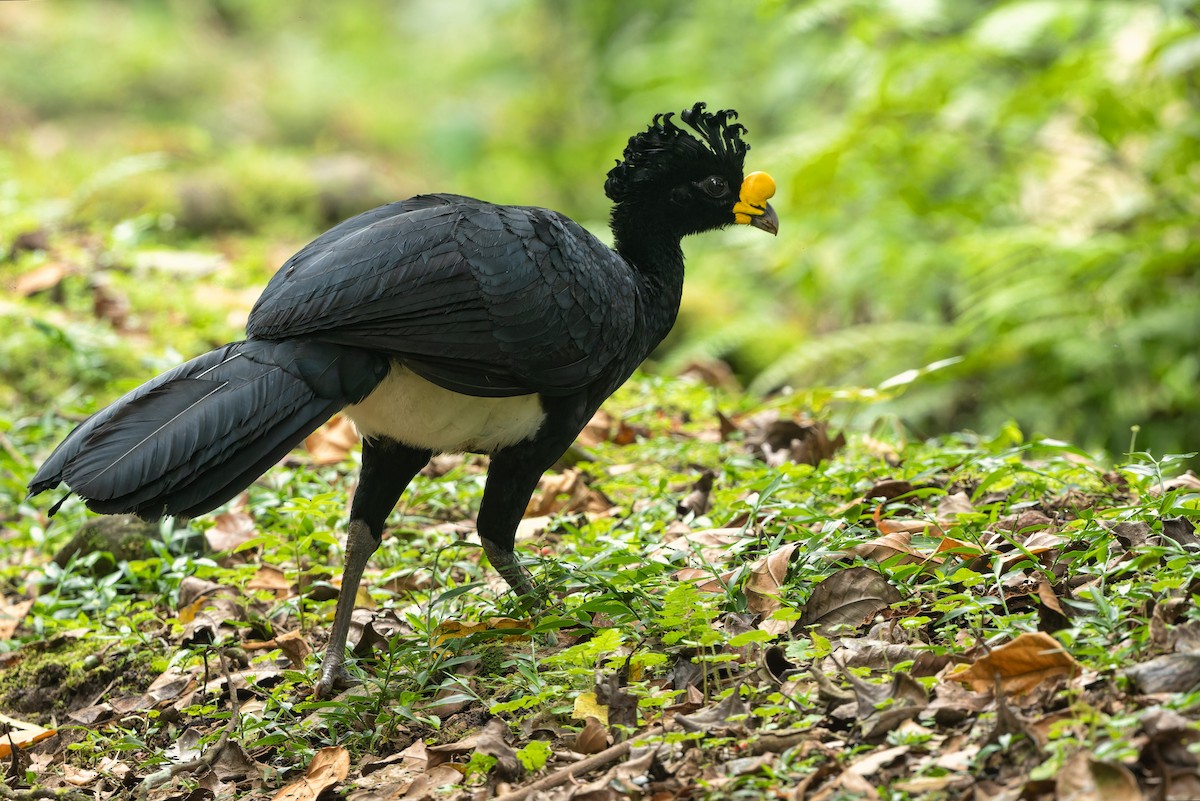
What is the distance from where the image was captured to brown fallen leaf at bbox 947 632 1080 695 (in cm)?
246

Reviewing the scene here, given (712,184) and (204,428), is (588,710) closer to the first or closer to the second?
(204,428)

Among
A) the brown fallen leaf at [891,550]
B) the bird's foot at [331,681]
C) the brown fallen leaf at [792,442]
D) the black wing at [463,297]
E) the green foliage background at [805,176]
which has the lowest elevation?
the brown fallen leaf at [891,550]

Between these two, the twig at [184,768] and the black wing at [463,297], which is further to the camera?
the black wing at [463,297]

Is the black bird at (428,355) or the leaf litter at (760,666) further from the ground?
the black bird at (428,355)

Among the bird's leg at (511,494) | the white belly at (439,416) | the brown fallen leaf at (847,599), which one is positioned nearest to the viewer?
the brown fallen leaf at (847,599)

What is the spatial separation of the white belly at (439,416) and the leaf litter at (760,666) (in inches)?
17.0

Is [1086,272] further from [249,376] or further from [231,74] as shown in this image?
[231,74]

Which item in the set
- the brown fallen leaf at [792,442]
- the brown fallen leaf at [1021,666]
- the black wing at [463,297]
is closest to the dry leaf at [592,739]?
the brown fallen leaf at [1021,666]

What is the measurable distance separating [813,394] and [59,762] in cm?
331

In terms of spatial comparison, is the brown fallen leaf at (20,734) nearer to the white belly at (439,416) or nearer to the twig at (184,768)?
the twig at (184,768)

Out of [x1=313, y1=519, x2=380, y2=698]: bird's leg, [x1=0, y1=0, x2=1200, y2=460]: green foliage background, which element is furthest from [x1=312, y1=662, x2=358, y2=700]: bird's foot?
[x1=0, y1=0, x2=1200, y2=460]: green foliage background

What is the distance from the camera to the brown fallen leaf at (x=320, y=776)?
2738 mm

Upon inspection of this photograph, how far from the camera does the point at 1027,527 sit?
318 cm

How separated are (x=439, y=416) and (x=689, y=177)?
1.28m
